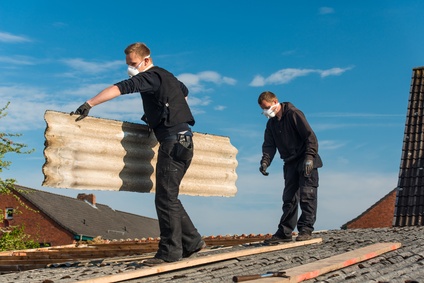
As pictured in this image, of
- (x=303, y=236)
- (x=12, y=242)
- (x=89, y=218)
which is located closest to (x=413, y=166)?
(x=303, y=236)

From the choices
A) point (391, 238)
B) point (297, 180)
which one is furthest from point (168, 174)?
point (391, 238)

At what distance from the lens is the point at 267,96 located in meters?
8.48

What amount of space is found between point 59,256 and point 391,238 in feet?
17.5

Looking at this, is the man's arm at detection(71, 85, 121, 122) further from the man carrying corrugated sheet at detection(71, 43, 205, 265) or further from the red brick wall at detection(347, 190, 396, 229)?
the red brick wall at detection(347, 190, 396, 229)

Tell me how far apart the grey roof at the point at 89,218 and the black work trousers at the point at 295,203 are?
25.8m

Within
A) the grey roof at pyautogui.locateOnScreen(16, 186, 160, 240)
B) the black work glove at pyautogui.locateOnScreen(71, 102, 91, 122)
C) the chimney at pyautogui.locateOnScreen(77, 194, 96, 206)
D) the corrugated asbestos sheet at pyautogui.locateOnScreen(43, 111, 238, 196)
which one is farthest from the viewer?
the chimney at pyautogui.locateOnScreen(77, 194, 96, 206)

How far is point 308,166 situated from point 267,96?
111 cm

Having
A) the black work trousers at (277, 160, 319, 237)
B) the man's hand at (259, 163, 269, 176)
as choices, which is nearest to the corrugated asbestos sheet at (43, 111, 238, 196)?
the man's hand at (259, 163, 269, 176)

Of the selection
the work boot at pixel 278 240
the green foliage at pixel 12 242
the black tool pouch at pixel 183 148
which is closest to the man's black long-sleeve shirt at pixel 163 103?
the black tool pouch at pixel 183 148

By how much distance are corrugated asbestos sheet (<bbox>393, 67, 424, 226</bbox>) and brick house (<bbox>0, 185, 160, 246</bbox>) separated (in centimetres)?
1979

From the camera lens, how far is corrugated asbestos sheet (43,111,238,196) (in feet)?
23.6

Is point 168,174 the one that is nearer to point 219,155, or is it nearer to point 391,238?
point 219,155

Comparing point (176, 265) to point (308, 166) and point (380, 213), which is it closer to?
point (308, 166)

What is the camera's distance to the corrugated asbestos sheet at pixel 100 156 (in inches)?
283
